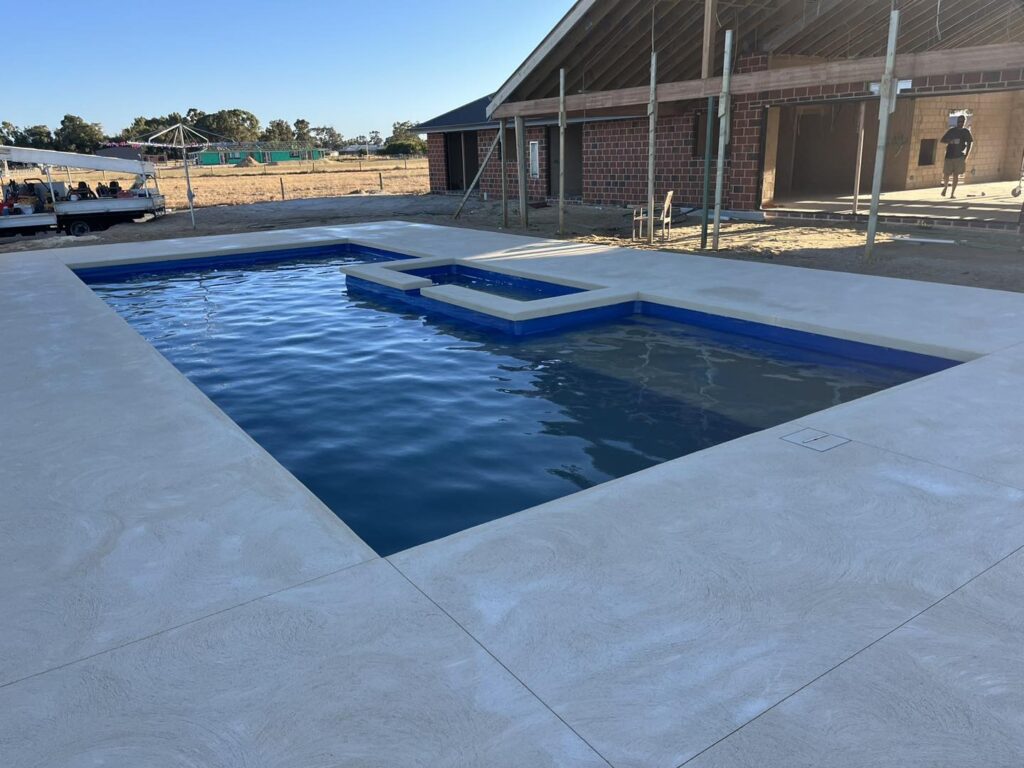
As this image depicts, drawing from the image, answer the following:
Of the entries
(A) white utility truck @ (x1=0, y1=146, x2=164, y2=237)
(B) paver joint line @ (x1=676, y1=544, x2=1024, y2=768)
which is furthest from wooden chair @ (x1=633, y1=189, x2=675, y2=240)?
(A) white utility truck @ (x1=0, y1=146, x2=164, y2=237)

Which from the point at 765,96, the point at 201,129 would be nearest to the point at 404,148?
the point at 201,129

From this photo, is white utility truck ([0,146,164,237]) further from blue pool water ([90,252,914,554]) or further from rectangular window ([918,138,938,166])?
rectangular window ([918,138,938,166])

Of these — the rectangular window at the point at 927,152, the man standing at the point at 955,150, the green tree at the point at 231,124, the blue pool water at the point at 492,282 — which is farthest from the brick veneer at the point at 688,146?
the green tree at the point at 231,124

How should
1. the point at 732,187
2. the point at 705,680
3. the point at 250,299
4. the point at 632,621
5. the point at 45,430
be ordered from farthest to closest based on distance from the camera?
the point at 732,187 < the point at 250,299 < the point at 45,430 < the point at 632,621 < the point at 705,680

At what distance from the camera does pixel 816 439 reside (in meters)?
4.64

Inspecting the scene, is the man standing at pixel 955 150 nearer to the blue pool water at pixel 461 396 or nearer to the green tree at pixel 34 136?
the blue pool water at pixel 461 396

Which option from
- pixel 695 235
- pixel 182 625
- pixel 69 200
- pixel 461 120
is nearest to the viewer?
pixel 182 625

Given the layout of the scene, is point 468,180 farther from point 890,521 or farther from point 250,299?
point 890,521

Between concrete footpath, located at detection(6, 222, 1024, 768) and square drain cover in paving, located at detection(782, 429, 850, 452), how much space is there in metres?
0.04

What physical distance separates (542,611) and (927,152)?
24.4 m

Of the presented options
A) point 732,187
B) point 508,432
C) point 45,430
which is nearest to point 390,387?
point 508,432

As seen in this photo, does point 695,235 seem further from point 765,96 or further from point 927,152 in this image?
point 927,152

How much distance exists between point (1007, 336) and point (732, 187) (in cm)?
1173

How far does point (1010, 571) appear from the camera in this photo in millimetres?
3145
